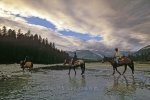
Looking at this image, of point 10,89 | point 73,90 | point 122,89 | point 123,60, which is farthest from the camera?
point 123,60

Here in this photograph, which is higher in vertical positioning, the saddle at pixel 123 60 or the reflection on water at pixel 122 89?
the saddle at pixel 123 60

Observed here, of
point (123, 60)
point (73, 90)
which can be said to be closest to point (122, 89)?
point (73, 90)

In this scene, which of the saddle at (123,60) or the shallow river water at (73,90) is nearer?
the shallow river water at (73,90)

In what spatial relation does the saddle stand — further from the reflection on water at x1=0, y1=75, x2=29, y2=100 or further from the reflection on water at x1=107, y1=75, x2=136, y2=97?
the reflection on water at x1=0, y1=75, x2=29, y2=100

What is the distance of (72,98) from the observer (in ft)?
55.6

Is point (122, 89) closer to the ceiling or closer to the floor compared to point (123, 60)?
closer to the floor

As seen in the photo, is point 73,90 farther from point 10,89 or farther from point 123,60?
point 123,60

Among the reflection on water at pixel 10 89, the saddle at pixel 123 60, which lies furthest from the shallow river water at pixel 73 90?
the saddle at pixel 123 60

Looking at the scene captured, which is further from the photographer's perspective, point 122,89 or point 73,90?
point 122,89

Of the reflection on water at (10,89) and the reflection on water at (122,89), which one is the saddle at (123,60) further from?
the reflection on water at (10,89)

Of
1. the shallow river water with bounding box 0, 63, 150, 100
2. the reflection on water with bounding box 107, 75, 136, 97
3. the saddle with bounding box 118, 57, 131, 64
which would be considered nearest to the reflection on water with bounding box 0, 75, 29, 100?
the shallow river water with bounding box 0, 63, 150, 100

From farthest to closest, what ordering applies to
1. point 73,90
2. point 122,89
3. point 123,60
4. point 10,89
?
point 123,60
point 122,89
point 10,89
point 73,90

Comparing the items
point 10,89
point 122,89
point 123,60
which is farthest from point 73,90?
point 123,60

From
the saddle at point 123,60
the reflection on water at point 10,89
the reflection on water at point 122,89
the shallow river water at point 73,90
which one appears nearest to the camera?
the shallow river water at point 73,90
